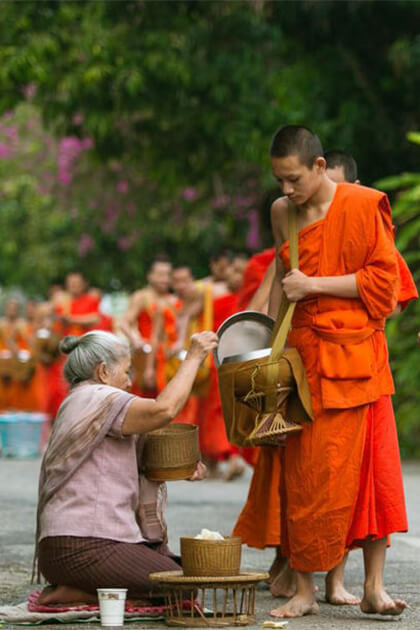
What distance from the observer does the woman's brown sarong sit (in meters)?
5.96

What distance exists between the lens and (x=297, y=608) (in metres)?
6.18

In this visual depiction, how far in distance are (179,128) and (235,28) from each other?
1266 mm

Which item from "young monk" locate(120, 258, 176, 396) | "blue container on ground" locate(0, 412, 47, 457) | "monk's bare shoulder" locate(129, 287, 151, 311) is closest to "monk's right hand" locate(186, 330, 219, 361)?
"young monk" locate(120, 258, 176, 396)

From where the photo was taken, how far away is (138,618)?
19.7ft

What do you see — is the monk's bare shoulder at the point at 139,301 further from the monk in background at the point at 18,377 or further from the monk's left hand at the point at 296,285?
the monk's left hand at the point at 296,285

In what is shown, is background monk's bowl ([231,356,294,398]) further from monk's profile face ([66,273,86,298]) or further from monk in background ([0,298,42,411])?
monk in background ([0,298,42,411])

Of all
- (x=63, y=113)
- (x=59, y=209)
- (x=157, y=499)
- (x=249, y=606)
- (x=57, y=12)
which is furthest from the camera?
(x=59, y=209)

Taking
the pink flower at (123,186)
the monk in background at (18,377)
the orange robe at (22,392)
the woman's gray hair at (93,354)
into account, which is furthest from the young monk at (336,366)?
the pink flower at (123,186)

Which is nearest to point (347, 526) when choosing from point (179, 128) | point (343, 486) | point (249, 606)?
point (343, 486)

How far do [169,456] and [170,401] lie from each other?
405 mm

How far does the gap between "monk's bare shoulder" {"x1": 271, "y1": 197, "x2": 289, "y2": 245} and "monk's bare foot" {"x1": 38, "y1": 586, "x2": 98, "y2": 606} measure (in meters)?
1.59

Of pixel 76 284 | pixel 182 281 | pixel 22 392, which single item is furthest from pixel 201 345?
pixel 22 392

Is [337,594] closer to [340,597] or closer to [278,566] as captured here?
[340,597]

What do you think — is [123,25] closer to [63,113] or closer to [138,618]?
[63,113]
